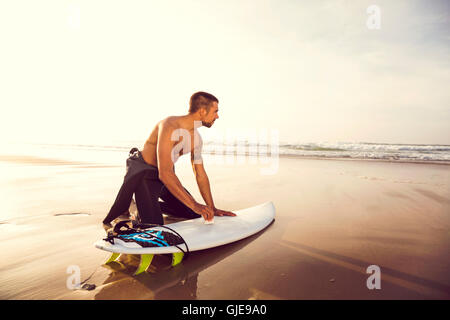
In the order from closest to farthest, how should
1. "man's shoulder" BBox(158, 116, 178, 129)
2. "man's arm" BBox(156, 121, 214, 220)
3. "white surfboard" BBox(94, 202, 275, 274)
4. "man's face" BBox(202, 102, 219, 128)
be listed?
1. "white surfboard" BBox(94, 202, 275, 274)
2. "man's arm" BBox(156, 121, 214, 220)
3. "man's shoulder" BBox(158, 116, 178, 129)
4. "man's face" BBox(202, 102, 219, 128)

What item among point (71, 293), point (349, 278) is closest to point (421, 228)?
point (349, 278)

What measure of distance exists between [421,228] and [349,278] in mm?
1833

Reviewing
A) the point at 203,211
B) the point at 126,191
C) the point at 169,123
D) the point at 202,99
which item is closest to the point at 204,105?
the point at 202,99

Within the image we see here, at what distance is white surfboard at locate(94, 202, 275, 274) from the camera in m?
2.05

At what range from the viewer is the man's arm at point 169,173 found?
2555 mm

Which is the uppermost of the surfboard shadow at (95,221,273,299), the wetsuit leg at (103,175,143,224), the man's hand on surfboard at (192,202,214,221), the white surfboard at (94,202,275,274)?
the wetsuit leg at (103,175,143,224)

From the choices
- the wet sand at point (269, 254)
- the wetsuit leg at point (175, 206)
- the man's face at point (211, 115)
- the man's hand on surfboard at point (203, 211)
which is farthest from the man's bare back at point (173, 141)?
the wet sand at point (269, 254)

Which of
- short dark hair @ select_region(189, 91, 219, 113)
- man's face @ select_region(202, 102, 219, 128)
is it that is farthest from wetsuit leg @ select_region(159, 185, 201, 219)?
short dark hair @ select_region(189, 91, 219, 113)

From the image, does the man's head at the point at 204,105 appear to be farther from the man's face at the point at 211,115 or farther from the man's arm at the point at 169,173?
the man's arm at the point at 169,173

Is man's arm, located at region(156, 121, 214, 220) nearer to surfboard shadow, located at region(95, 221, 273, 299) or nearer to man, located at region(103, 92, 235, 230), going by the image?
man, located at region(103, 92, 235, 230)

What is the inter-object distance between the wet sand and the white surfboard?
0.09 meters

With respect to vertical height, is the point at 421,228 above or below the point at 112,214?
below

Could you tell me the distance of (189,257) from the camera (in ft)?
7.73
